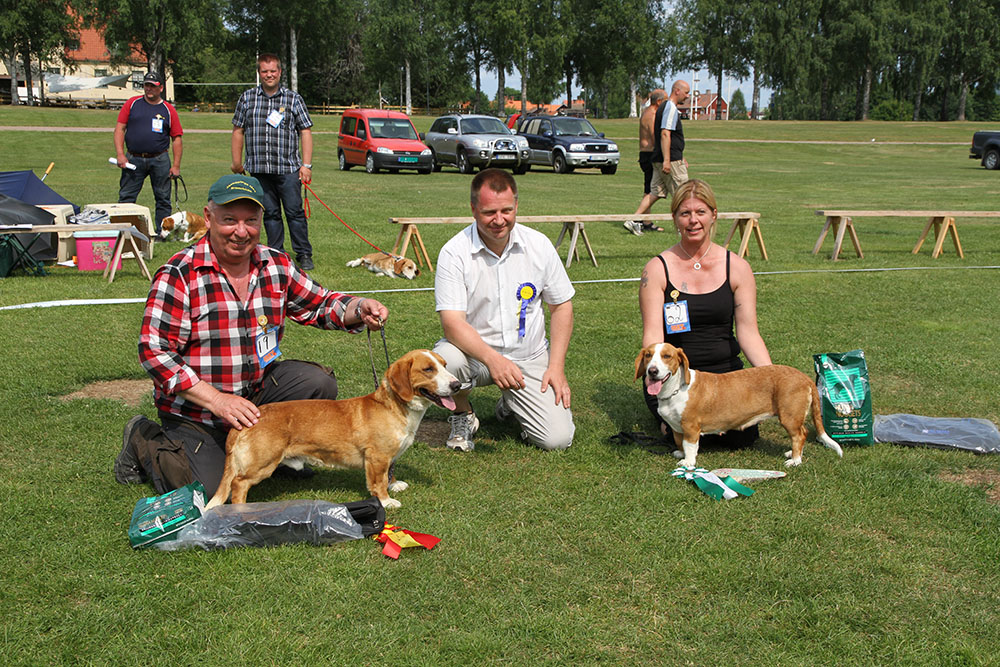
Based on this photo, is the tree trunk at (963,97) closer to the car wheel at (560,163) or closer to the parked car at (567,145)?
the parked car at (567,145)

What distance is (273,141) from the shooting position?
8.86 metres

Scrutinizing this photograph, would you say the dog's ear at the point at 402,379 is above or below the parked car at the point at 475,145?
below

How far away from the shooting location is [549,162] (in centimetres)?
2709

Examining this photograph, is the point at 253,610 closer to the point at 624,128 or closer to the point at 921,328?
the point at 921,328

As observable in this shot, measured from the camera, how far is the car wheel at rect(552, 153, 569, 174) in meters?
26.3

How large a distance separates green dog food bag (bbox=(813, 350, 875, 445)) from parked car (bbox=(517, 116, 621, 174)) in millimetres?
21519

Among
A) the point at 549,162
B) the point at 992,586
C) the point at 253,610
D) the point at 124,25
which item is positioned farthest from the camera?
the point at 124,25

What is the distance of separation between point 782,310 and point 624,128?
45198 millimetres

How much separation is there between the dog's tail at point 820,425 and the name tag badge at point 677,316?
0.79 m

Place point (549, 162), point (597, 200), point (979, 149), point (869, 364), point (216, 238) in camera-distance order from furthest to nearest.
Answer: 1. point (979, 149)
2. point (549, 162)
3. point (597, 200)
4. point (869, 364)
5. point (216, 238)

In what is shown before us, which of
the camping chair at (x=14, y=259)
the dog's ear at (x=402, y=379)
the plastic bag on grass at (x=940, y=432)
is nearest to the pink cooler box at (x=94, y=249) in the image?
the camping chair at (x=14, y=259)

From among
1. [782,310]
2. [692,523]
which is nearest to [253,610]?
[692,523]

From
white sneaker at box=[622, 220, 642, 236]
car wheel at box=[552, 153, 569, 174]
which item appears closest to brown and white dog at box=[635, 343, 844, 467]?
white sneaker at box=[622, 220, 642, 236]

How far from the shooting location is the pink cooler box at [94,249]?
9.37m
